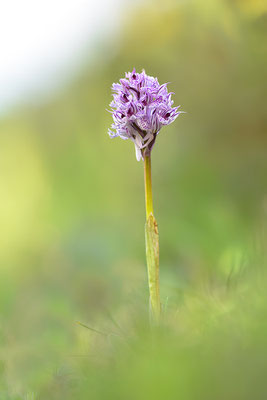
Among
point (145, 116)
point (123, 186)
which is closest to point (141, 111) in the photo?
point (145, 116)

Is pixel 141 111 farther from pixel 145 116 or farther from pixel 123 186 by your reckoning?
pixel 123 186

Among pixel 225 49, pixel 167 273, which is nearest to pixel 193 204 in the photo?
pixel 167 273

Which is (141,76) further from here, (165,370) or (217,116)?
Answer: (217,116)

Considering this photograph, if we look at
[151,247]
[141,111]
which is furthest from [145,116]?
[151,247]

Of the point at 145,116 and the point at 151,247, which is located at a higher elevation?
the point at 145,116

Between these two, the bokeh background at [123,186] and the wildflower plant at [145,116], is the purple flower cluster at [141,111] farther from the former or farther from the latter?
the bokeh background at [123,186]

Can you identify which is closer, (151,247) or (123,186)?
(151,247)

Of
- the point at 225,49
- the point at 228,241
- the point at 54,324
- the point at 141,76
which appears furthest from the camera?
the point at 225,49
